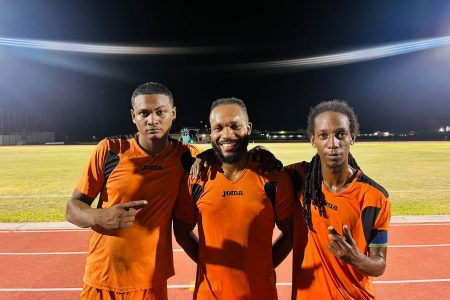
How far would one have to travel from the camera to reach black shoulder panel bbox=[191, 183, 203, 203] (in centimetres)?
253

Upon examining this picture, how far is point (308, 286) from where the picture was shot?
7.52 feet

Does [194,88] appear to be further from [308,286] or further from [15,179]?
[308,286]

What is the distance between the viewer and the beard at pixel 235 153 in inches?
97.7

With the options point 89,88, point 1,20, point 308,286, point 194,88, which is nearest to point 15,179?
point 308,286

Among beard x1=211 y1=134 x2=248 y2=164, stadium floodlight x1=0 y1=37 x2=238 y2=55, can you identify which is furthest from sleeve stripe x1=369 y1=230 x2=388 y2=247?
stadium floodlight x1=0 y1=37 x2=238 y2=55

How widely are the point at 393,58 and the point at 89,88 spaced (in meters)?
48.4

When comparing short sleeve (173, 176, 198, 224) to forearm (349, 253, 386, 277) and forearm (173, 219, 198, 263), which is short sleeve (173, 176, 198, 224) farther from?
forearm (349, 253, 386, 277)

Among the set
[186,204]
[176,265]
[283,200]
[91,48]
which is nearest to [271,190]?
[283,200]

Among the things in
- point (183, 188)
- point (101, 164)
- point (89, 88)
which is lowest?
point (183, 188)

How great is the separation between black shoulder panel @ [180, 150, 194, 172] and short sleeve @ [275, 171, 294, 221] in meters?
0.71

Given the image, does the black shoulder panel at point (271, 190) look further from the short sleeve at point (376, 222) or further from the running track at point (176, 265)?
the running track at point (176, 265)

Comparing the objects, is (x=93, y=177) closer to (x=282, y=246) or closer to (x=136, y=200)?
(x=136, y=200)

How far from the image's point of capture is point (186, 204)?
8.59 feet

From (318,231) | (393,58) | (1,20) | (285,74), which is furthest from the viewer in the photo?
(285,74)
